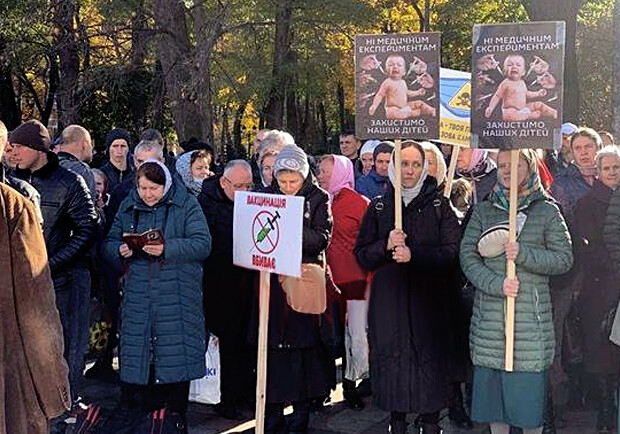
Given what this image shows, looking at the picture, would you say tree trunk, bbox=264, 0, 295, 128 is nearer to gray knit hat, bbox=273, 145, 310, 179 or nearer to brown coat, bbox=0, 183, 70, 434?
gray knit hat, bbox=273, 145, 310, 179

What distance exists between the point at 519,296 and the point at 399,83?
4.77 ft

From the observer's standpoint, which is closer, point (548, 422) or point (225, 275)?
point (548, 422)

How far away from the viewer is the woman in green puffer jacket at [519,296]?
4.63 meters

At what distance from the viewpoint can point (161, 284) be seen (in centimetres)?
528

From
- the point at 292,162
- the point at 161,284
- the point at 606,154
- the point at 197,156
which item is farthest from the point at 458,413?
the point at 197,156

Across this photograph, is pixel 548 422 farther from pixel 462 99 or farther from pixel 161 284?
pixel 462 99

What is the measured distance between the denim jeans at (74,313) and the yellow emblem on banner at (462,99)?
335 centimetres

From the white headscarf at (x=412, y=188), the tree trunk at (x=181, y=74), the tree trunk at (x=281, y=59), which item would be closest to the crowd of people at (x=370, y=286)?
the white headscarf at (x=412, y=188)

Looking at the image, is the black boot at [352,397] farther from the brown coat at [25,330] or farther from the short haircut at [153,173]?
the brown coat at [25,330]

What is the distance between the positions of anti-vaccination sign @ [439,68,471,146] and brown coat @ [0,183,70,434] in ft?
13.0

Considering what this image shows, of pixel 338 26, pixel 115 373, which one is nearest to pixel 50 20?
pixel 338 26

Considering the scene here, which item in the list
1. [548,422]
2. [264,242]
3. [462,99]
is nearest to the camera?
[264,242]

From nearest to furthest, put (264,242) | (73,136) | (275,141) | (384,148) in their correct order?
(264,242), (275,141), (73,136), (384,148)

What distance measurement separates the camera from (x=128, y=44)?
659 inches
